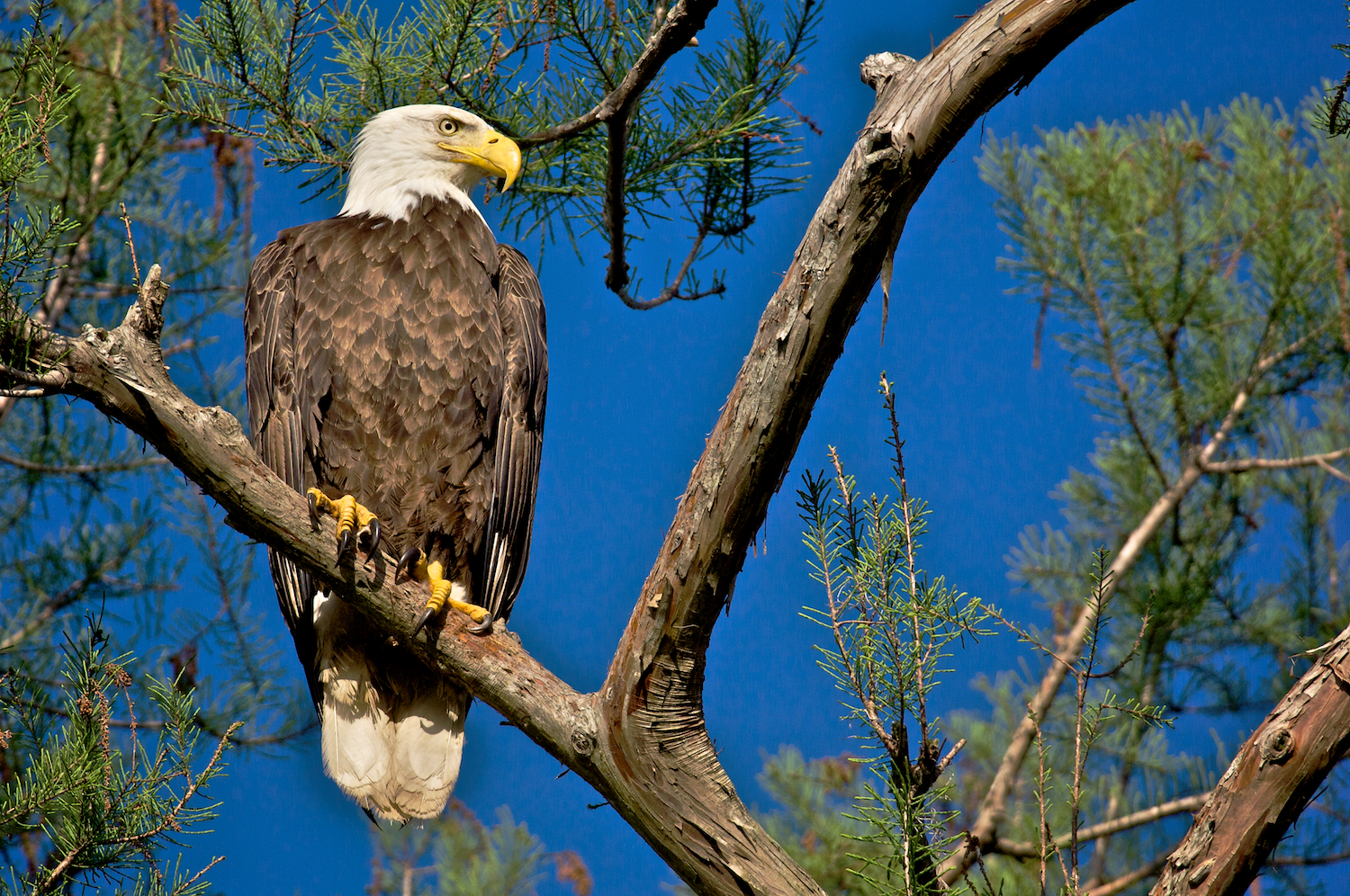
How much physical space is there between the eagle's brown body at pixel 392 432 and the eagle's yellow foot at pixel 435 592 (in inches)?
4.3

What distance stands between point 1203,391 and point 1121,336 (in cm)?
32

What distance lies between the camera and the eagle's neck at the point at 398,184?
278 cm

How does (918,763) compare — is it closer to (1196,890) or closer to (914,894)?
(914,894)

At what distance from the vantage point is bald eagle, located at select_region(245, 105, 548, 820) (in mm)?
2424

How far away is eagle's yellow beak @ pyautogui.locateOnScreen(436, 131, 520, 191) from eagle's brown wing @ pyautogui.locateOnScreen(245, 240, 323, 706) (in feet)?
1.75

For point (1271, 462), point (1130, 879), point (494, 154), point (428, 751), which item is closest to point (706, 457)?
point (428, 751)

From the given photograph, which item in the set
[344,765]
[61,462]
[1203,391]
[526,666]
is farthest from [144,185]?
[1203,391]

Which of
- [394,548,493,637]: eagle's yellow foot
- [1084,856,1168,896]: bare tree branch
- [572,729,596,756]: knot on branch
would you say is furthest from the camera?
[1084,856,1168,896]: bare tree branch

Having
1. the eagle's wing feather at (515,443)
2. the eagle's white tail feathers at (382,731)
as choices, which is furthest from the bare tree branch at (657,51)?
the eagle's white tail feathers at (382,731)

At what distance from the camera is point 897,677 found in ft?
5.41

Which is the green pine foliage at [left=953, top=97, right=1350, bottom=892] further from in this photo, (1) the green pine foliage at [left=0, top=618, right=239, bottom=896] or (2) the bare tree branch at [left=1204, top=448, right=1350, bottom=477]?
(1) the green pine foliage at [left=0, top=618, right=239, bottom=896]

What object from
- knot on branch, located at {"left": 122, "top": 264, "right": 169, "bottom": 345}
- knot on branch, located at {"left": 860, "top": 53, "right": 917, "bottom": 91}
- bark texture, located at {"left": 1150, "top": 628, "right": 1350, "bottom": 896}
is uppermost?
knot on branch, located at {"left": 122, "top": 264, "right": 169, "bottom": 345}

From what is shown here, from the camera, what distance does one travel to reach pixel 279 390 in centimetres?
245

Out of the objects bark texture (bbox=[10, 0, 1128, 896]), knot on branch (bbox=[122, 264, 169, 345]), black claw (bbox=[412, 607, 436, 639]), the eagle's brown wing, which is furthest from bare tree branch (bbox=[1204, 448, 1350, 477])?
knot on branch (bbox=[122, 264, 169, 345])
